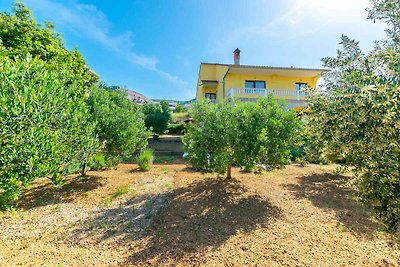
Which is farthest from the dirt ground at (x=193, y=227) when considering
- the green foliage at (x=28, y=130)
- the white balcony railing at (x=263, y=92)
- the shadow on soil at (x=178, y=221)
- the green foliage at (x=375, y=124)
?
the white balcony railing at (x=263, y=92)

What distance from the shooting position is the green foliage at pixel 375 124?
2.91 m

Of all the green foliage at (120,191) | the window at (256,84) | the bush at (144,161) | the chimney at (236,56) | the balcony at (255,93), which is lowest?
the green foliage at (120,191)

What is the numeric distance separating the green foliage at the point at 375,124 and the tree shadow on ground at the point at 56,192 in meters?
9.56

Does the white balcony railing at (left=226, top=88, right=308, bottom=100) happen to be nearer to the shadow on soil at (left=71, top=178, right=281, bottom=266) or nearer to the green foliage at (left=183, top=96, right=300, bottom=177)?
the green foliage at (left=183, top=96, right=300, bottom=177)

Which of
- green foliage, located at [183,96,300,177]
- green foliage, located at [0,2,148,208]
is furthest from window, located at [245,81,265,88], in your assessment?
green foliage, located at [0,2,148,208]

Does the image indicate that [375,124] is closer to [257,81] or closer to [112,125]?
[112,125]

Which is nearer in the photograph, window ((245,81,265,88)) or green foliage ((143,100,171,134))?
window ((245,81,265,88))

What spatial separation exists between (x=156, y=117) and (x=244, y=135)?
22.2 meters

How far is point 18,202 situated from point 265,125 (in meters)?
9.96

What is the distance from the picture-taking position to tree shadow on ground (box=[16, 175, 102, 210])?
Result: 316 inches

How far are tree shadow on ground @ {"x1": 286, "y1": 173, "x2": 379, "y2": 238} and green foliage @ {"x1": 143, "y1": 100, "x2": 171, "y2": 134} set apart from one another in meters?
20.7

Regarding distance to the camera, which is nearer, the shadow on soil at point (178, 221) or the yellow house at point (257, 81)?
the shadow on soil at point (178, 221)

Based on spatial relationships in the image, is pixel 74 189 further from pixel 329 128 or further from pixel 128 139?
pixel 329 128

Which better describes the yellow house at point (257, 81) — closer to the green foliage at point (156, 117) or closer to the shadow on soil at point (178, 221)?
the green foliage at point (156, 117)
